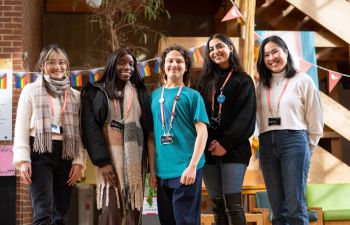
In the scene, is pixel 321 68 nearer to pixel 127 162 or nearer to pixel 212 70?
pixel 212 70

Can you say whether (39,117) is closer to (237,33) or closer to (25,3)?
(25,3)

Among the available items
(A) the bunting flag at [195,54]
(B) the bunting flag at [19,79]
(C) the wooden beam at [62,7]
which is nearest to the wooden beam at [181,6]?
(C) the wooden beam at [62,7]

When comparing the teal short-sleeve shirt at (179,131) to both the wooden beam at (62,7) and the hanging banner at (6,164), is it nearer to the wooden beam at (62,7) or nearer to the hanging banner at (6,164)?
the hanging banner at (6,164)

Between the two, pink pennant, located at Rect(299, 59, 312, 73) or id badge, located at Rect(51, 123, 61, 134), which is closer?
id badge, located at Rect(51, 123, 61, 134)

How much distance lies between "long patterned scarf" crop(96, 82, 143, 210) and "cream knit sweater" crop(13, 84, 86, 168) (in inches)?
11.3

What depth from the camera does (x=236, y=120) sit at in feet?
10.1

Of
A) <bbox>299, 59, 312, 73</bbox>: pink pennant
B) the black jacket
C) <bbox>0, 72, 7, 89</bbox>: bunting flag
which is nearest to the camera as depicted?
the black jacket

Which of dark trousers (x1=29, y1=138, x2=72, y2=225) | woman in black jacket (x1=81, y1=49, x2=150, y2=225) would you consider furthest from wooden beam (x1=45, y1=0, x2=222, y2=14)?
dark trousers (x1=29, y1=138, x2=72, y2=225)

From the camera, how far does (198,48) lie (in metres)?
5.89

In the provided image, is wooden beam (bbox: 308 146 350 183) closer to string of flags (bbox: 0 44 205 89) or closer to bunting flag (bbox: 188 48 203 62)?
bunting flag (bbox: 188 48 203 62)

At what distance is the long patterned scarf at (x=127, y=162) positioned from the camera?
2.91 m

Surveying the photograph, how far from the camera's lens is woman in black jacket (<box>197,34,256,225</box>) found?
118 inches

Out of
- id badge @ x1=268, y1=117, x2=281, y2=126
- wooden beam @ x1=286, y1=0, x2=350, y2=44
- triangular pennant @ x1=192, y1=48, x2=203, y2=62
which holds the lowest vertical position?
id badge @ x1=268, y1=117, x2=281, y2=126

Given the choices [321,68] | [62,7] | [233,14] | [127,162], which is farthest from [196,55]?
[62,7]
